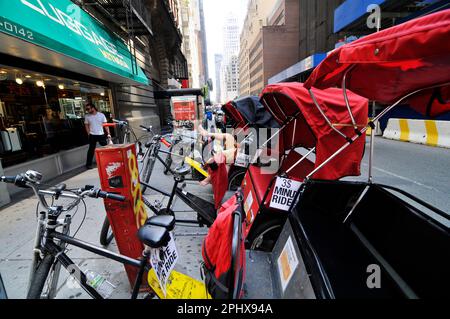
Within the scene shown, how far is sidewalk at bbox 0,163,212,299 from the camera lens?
7.93 feet

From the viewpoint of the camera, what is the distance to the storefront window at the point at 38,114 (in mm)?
5324

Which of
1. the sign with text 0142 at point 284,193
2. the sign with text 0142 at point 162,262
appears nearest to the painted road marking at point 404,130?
the sign with text 0142 at point 284,193

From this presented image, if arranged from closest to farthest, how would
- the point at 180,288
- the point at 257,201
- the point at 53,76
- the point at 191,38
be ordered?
the point at 180,288, the point at 257,201, the point at 53,76, the point at 191,38

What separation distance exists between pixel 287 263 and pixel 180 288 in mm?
1011

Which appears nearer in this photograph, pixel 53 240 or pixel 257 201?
pixel 53 240

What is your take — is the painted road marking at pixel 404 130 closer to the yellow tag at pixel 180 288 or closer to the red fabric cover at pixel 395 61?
the red fabric cover at pixel 395 61

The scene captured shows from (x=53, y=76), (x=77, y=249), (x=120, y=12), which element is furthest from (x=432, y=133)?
(x=120, y=12)

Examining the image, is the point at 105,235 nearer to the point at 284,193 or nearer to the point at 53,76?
the point at 284,193

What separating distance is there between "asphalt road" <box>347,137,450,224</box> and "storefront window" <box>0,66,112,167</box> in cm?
882

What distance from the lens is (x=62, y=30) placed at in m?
5.01

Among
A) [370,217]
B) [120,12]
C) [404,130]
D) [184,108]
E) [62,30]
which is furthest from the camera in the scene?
[184,108]
